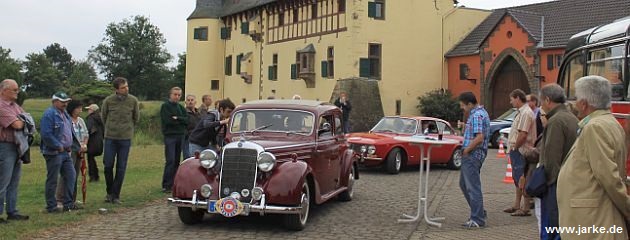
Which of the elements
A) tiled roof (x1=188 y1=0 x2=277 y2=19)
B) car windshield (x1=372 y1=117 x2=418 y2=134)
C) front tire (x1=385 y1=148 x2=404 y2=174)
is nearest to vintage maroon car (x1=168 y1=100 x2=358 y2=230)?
front tire (x1=385 y1=148 x2=404 y2=174)

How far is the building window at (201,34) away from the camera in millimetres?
50031

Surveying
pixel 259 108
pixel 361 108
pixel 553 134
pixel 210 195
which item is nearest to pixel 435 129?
pixel 259 108

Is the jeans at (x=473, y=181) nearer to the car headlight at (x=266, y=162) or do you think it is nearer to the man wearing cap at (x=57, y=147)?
the car headlight at (x=266, y=162)

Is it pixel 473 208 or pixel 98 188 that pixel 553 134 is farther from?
pixel 98 188

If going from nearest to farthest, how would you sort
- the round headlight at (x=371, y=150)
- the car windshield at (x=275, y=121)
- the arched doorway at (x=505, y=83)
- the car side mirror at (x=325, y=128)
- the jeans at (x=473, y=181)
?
the jeans at (x=473, y=181), the car windshield at (x=275, y=121), the car side mirror at (x=325, y=128), the round headlight at (x=371, y=150), the arched doorway at (x=505, y=83)

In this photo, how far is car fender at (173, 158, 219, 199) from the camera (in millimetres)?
8141

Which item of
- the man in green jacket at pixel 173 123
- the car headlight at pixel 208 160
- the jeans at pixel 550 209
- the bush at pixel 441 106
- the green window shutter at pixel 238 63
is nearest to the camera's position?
the jeans at pixel 550 209

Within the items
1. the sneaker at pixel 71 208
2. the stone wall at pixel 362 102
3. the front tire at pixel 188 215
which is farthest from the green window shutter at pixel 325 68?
the front tire at pixel 188 215

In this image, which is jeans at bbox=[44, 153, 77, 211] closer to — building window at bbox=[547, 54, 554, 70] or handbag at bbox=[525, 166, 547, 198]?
handbag at bbox=[525, 166, 547, 198]

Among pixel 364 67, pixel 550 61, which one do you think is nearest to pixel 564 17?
pixel 550 61

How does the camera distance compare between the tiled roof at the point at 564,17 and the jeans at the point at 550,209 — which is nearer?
the jeans at the point at 550,209

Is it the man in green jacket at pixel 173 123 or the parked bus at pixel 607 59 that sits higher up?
the parked bus at pixel 607 59

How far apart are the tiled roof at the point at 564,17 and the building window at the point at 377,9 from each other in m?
5.18

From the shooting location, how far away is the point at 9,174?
809 cm
